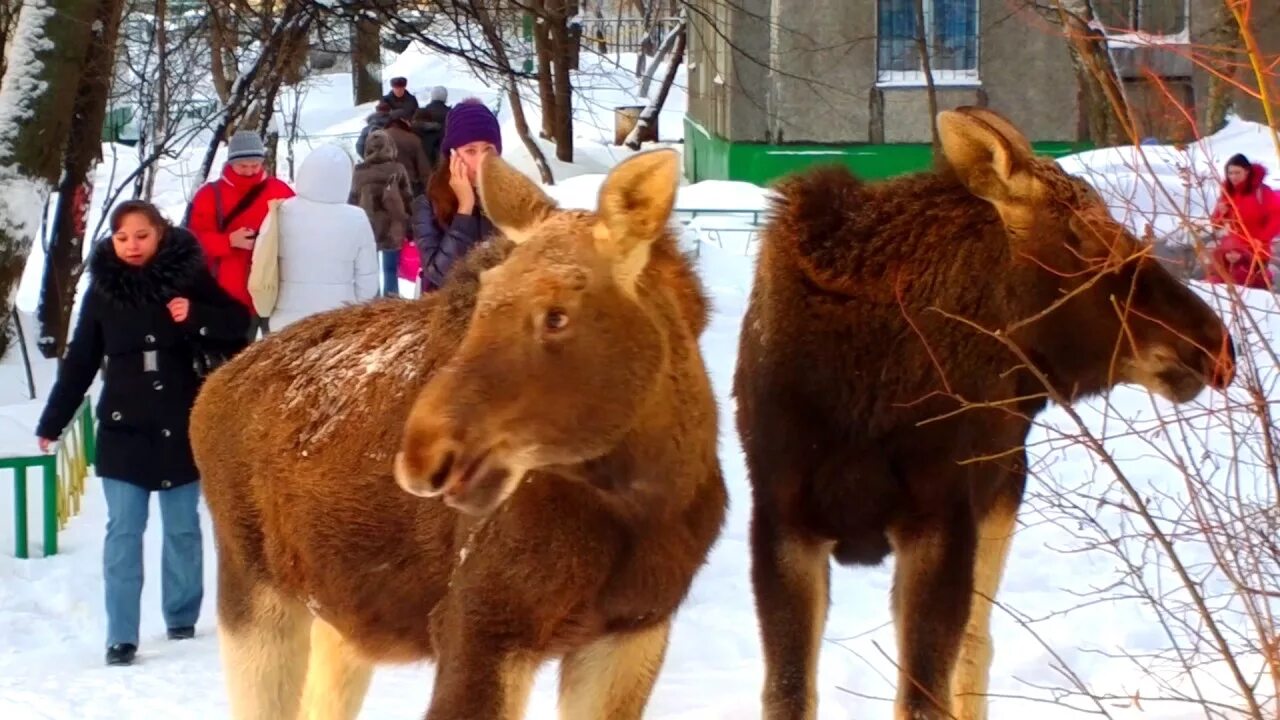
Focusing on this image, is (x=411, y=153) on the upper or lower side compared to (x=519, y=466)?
upper

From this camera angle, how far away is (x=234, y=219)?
941 cm

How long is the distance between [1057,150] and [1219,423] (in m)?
21.1

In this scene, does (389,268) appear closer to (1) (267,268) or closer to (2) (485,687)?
(1) (267,268)

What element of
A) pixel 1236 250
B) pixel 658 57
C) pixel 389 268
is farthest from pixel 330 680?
pixel 658 57

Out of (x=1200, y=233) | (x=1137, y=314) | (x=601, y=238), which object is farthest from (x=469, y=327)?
(x=1137, y=314)

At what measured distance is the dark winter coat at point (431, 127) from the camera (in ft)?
61.1

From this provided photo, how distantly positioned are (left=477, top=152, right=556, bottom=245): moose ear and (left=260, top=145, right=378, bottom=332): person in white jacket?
14.9 ft

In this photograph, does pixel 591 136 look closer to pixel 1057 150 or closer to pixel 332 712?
pixel 1057 150

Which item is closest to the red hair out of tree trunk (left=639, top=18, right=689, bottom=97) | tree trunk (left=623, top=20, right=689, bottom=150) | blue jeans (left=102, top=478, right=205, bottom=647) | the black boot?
blue jeans (left=102, top=478, right=205, bottom=647)

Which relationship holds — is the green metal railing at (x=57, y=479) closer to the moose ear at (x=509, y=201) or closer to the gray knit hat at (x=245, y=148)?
the gray knit hat at (x=245, y=148)

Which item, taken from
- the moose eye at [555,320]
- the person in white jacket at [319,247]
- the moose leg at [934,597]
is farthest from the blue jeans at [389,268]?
the moose eye at [555,320]

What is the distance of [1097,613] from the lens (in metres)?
7.46

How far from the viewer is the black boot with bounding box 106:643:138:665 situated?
7.59 meters

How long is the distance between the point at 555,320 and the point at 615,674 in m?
0.91
